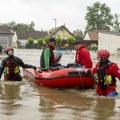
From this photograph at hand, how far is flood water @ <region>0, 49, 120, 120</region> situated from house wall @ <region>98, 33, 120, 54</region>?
54.6 metres

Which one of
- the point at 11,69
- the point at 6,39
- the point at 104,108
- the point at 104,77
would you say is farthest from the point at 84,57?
the point at 6,39

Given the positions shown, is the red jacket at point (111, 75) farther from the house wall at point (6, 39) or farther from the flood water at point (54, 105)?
the house wall at point (6, 39)

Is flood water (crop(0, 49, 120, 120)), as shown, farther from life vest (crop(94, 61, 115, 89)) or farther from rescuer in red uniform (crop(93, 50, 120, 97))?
life vest (crop(94, 61, 115, 89))

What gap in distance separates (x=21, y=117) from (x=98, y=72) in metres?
3.24

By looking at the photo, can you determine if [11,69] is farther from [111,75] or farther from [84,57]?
[111,75]

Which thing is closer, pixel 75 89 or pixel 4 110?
pixel 4 110

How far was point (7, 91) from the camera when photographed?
11.7 meters

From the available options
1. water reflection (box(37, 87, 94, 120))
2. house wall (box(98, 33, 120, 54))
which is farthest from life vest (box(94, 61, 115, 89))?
house wall (box(98, 33, 120, 54))

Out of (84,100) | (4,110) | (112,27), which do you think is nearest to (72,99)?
(84,100)

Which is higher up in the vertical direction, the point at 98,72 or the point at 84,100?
the point at 98,72

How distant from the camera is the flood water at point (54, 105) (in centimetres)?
770

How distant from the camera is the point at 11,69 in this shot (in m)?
13.5

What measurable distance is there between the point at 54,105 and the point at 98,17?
125m

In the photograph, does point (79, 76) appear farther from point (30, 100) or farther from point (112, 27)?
point (112, 27)
